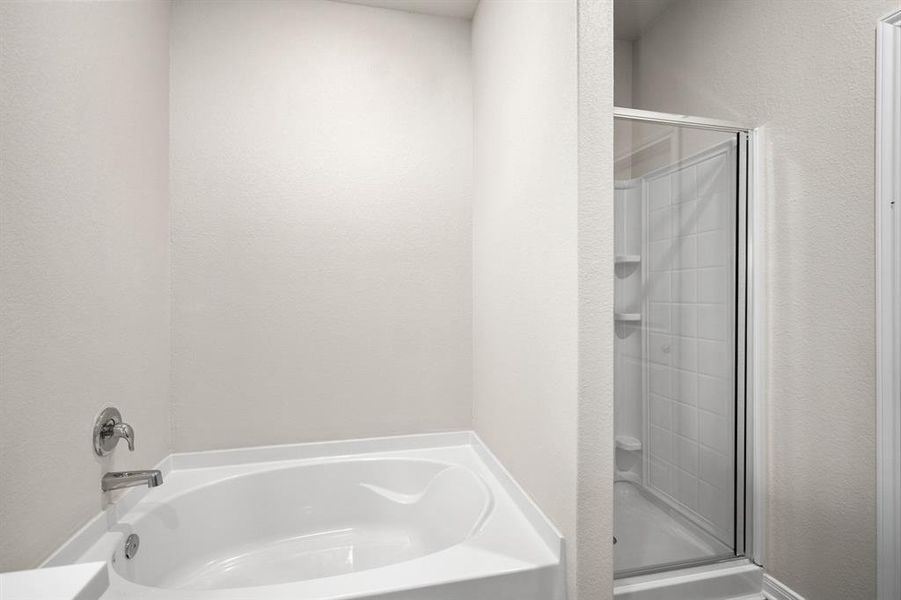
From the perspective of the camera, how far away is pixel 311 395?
6.88ft

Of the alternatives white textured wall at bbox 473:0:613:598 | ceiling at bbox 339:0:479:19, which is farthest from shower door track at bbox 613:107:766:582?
ceiling at bbox 339:0:479:19

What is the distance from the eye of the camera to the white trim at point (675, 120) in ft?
5.09

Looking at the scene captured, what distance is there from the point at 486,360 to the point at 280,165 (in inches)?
48.5

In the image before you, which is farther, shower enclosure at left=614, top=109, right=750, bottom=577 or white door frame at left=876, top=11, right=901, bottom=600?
shower enclosure at left=614, top=109, right=750, bottom=577

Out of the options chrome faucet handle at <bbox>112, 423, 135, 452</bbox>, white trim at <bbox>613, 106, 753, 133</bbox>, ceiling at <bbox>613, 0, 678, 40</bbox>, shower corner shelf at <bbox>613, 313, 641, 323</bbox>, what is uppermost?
ceiling at <bbox>613, 0, 678, 40</bbox>

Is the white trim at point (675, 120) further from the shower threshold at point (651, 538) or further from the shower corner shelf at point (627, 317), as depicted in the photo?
the shower threshold at point (651, 538)

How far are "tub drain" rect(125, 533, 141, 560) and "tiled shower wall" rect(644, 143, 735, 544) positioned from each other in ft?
5.58

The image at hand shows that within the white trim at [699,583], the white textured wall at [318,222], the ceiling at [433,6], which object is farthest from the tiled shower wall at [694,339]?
the ceiling at [433,6]

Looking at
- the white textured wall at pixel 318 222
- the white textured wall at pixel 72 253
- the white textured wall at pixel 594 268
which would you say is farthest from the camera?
the white textured wall at pixel 318 222

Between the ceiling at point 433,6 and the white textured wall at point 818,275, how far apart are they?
3.60 feet

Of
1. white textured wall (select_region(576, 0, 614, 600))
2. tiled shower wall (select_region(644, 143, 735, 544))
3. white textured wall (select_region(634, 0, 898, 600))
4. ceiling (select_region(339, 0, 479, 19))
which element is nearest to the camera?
white textured wall (select_region(576, 0, 614, 600))

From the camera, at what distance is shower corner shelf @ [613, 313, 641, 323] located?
5.09 ft

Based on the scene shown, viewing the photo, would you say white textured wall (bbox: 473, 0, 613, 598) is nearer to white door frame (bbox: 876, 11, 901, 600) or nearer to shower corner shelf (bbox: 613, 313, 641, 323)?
shower corner shelf (bbox: 613, 313, 641, 323)

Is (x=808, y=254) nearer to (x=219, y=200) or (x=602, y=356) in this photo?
(x=602, y=356)
